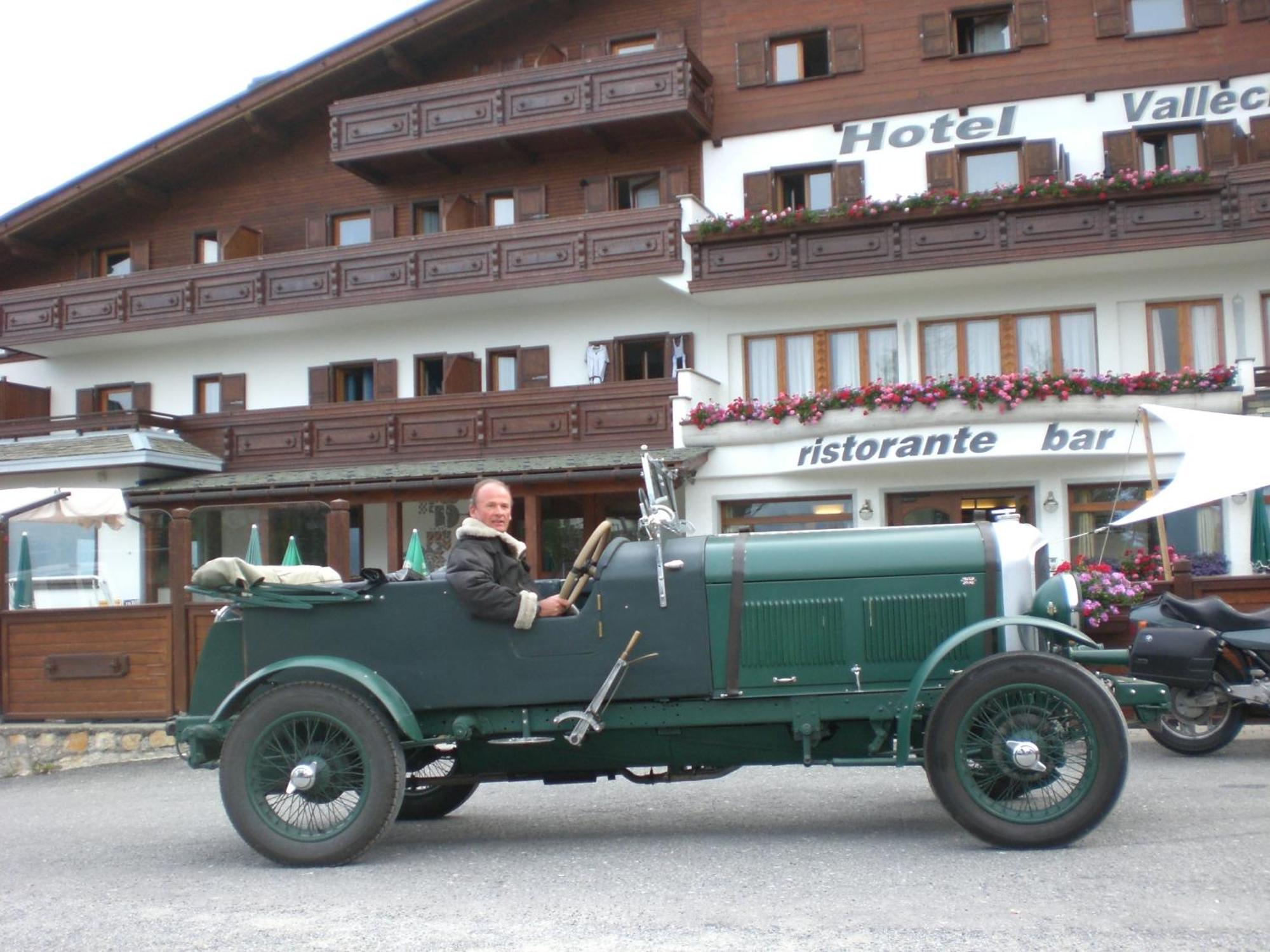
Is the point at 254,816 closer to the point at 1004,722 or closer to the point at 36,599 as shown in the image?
the point at 1004,722

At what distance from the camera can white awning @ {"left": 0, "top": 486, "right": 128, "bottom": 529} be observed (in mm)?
15617

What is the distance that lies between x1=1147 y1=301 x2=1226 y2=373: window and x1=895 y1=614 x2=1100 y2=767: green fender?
15.2m

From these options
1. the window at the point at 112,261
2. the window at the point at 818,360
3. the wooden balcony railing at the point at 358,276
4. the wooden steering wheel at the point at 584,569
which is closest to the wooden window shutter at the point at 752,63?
the wooden balcony railing at the point at 358,276

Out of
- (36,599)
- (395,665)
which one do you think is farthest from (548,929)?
(36,599)

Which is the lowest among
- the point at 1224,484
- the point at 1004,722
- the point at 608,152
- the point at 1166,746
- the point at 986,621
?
the point at 1166,746

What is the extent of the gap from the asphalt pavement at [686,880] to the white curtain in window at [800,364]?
13.5m

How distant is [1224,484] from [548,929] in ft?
33.3

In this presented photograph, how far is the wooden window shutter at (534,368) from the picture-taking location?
908 inches

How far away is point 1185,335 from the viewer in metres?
20.1

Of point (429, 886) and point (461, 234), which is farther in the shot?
point (461, 234)

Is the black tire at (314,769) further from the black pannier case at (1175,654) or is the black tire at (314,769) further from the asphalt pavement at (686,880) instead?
the black pannier case at (1175,654)

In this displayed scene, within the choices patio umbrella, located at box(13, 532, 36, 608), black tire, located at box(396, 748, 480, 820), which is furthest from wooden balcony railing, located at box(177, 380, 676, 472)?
black tire, located at box(396, 748, 480, 820)

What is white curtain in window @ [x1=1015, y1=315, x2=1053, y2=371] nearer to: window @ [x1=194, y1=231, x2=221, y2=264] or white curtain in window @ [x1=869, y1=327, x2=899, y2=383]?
white curtain in window @ [x1=869, y1=327, x2=899, y2=383]

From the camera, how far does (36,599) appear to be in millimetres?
14430
